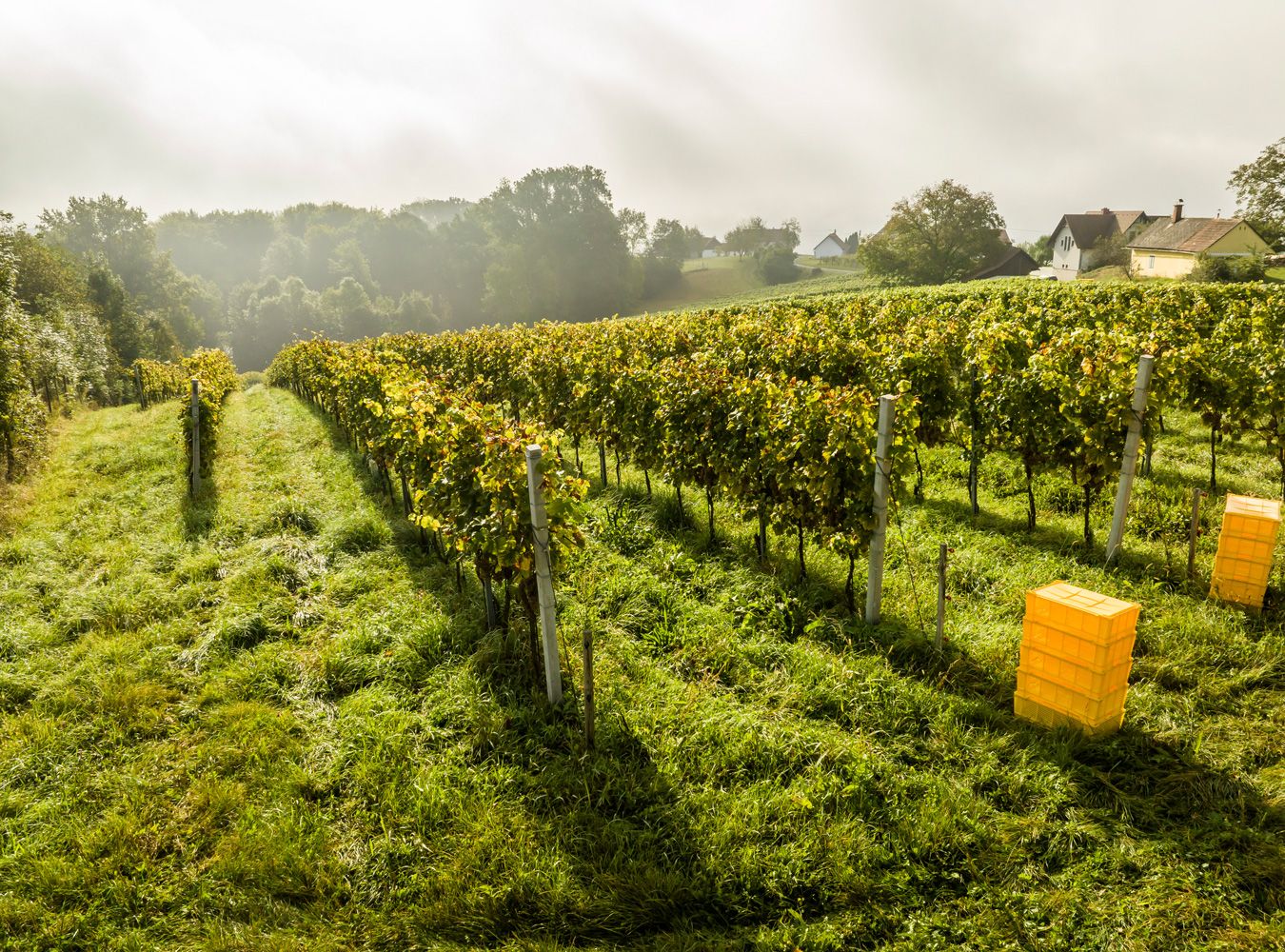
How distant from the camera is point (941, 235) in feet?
162

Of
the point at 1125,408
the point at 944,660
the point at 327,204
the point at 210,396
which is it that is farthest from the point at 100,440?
the point at 327,204

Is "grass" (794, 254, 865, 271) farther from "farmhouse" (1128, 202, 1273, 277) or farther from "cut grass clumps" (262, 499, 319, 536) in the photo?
"cut grass clumps" (262, 499, 319, 536)

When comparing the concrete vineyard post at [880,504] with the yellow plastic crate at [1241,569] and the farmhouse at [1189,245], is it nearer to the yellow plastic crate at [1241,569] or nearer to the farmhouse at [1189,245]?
the yellow plastic crate at [1241,569]

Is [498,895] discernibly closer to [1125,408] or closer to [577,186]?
[1125,408]

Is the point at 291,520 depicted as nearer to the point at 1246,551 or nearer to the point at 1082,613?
the point at 1082,613

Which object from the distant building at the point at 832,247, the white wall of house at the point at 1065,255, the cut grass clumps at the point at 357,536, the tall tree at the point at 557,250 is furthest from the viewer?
the distant building at the point at 832,247

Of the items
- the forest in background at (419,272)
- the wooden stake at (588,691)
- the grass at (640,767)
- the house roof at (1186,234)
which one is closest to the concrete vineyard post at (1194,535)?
the grass at (640,767)

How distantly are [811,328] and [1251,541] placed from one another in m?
8.25

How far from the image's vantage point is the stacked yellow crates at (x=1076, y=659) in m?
4.68

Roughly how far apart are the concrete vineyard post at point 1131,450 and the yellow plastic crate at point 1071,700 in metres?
2.93

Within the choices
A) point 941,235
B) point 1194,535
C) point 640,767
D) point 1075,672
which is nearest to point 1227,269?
point 941,235

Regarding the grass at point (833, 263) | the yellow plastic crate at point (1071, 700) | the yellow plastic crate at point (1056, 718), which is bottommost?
the yellow plastic crate at point (1056, 718)

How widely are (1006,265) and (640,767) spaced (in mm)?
59415

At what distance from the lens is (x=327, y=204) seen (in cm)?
10962
